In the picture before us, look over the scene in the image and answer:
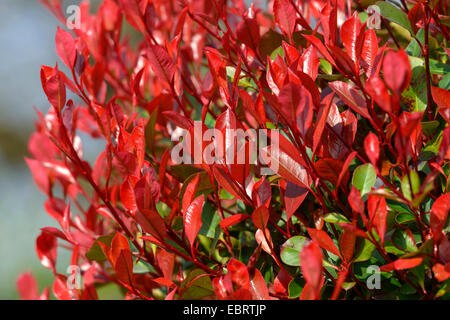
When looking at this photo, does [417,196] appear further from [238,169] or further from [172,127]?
[172,127]

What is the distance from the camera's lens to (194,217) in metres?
0.72

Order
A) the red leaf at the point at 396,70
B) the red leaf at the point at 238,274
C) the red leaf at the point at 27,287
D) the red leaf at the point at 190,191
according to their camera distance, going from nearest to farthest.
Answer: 1. the red leaf at the point at 396,70
2. the red leaf at the point at 238,274
3. the red leaf at the point at 190,191
4. the red leaf at the point at 27,287

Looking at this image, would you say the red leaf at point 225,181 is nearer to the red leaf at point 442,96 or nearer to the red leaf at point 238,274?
the red leaf at point 238,274

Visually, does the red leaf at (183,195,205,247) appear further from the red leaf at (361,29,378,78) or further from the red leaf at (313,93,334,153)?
the red leaf at (361,29,378,78)

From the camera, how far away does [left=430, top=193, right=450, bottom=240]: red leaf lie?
610 mm

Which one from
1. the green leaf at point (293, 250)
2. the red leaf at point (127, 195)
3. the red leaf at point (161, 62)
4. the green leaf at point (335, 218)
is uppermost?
the red leaf at point (161, 62)

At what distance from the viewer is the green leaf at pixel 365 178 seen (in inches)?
26.9

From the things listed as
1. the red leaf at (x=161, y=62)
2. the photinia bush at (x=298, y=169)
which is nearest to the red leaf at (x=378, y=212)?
the photinia bush at (x=298, y=169)

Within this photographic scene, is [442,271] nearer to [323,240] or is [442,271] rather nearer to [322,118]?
[323,240]

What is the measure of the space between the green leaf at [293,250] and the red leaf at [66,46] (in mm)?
520

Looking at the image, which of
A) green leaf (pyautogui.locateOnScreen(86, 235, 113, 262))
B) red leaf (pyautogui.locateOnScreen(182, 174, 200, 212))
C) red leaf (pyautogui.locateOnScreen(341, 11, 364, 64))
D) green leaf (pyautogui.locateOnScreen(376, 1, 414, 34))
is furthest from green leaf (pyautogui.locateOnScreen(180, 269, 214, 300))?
green leaf (pyautogui.locateOnScreen(376, 1, 414, 34))

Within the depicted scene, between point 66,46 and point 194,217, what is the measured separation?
0.41 meters

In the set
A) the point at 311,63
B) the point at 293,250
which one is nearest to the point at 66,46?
the point at 311,63
